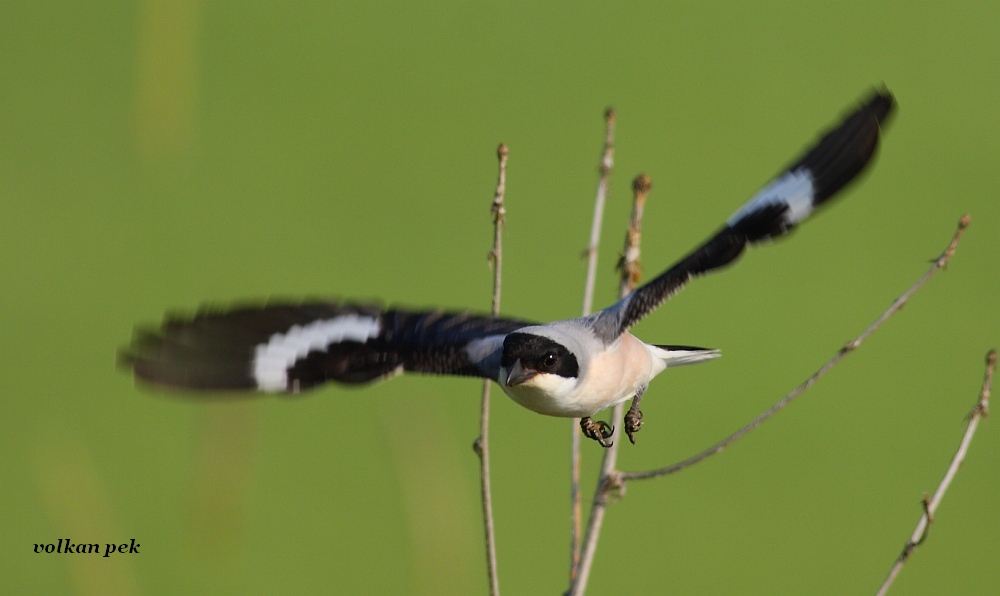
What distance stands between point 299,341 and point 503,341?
456 mm

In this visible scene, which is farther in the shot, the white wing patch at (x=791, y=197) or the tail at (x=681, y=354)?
the tail at (x=681, y=354)

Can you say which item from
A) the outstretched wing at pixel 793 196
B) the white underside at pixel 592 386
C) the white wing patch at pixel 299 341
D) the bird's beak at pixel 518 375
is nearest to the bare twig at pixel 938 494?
the outstretched wing at pixel 793 196

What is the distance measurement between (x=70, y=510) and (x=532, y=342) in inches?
29.0

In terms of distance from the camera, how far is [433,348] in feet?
6.20

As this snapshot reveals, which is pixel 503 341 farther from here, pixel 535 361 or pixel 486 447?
pixel 486 447

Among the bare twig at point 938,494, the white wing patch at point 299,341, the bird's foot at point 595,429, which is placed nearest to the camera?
the bare twig at point 938,494

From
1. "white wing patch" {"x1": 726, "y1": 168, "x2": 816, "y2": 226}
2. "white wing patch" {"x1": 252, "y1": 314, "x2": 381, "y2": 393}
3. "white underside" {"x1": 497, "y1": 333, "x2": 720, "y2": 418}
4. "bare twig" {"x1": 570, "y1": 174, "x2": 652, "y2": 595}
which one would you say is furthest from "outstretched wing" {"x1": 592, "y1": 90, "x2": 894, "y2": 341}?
"white wing patch" {"x1": 252, "y1": 314, "x2": 381, "y2": 393}

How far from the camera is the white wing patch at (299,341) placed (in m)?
1.86

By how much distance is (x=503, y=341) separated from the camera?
Answer: 1.77 metres

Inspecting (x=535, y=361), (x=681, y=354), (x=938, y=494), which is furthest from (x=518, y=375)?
(x=938, y=494)

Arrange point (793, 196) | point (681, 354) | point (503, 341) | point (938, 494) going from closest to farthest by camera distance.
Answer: point (938, 494)
point (793, 196)
point (503, 341)
point (681, 354)

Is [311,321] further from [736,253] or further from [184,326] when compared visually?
[736,253]

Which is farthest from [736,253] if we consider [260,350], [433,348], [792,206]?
[260,350]

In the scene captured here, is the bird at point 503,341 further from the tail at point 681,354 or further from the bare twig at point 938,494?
the bare twig at point 938,494
